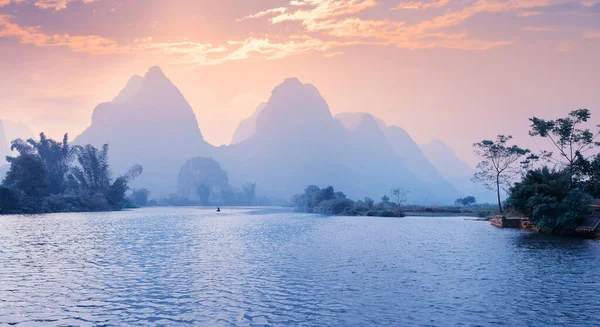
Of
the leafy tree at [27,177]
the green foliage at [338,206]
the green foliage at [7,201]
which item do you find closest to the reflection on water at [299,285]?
the green foliage at [7,201]

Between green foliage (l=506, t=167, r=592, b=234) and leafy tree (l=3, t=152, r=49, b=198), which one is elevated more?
leafy tree (l=3, t=152, r=49, b=198)

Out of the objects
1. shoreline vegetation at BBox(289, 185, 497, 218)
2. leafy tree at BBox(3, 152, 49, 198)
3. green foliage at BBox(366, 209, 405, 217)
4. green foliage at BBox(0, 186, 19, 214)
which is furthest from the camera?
shoreline vegetation at BBox(289, 185, 497, 218)

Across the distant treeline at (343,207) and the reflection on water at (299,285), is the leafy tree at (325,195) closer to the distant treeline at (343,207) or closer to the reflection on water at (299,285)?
the distant treeline at (343,207)

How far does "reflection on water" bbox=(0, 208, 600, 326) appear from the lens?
18969 mm

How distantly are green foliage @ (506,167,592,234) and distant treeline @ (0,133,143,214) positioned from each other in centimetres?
11559

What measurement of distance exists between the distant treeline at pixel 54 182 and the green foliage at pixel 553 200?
115589 mm

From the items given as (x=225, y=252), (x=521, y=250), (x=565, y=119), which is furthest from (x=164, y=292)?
(x=565, y=119)

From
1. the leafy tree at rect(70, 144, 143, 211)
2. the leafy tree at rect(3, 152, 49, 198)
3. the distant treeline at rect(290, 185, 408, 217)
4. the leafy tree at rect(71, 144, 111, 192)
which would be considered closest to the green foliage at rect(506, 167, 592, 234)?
the distant treeline at rect(290, 185, 408, 217)

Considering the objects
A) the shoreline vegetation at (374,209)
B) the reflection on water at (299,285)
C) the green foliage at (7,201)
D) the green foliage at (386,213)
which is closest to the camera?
the reflection on water at (299,285)

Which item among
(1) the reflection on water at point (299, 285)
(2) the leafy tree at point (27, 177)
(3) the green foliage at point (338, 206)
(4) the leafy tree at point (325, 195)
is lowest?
(1) the reflection on water at point (299, 285)

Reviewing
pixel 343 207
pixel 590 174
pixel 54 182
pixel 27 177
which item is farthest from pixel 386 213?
pixel 54 182

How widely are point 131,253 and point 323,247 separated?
1808cm

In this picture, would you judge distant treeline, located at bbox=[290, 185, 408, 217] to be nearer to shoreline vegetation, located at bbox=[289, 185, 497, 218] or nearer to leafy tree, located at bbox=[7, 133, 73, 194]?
shoreline vegetation, located at bbox=[289, 185, 497, 218]

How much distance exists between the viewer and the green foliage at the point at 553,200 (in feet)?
188
